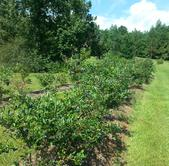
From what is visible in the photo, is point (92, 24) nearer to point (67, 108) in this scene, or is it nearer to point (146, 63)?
point (146, 63)

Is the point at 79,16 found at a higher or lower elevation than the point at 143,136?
higher

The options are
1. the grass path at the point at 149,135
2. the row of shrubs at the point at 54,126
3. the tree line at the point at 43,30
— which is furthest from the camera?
the tree line at the point at 43,30

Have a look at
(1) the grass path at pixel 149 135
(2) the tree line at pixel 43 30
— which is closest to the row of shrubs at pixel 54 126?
(1) the grass path at pixel 149 135

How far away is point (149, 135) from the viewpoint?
20109 mm

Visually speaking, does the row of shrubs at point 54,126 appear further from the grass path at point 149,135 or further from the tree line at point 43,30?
the tree line at point 43,30

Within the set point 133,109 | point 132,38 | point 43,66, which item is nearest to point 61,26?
point 43,66

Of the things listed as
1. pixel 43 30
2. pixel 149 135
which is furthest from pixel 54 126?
pixel 43 30

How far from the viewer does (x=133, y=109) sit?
26.6 m

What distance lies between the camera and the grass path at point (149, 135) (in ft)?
53.8

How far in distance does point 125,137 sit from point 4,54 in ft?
108

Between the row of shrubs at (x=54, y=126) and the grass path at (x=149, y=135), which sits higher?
the row of shrubs at (x=54, y=126)

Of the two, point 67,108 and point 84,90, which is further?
point 84,90

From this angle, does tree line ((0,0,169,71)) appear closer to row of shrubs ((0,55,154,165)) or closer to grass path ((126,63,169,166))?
grass path ((126,63,169,166))

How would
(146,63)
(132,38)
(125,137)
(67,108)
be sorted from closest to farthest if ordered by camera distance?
(67,108) < (125,137) < (146,63) < (132,38)
